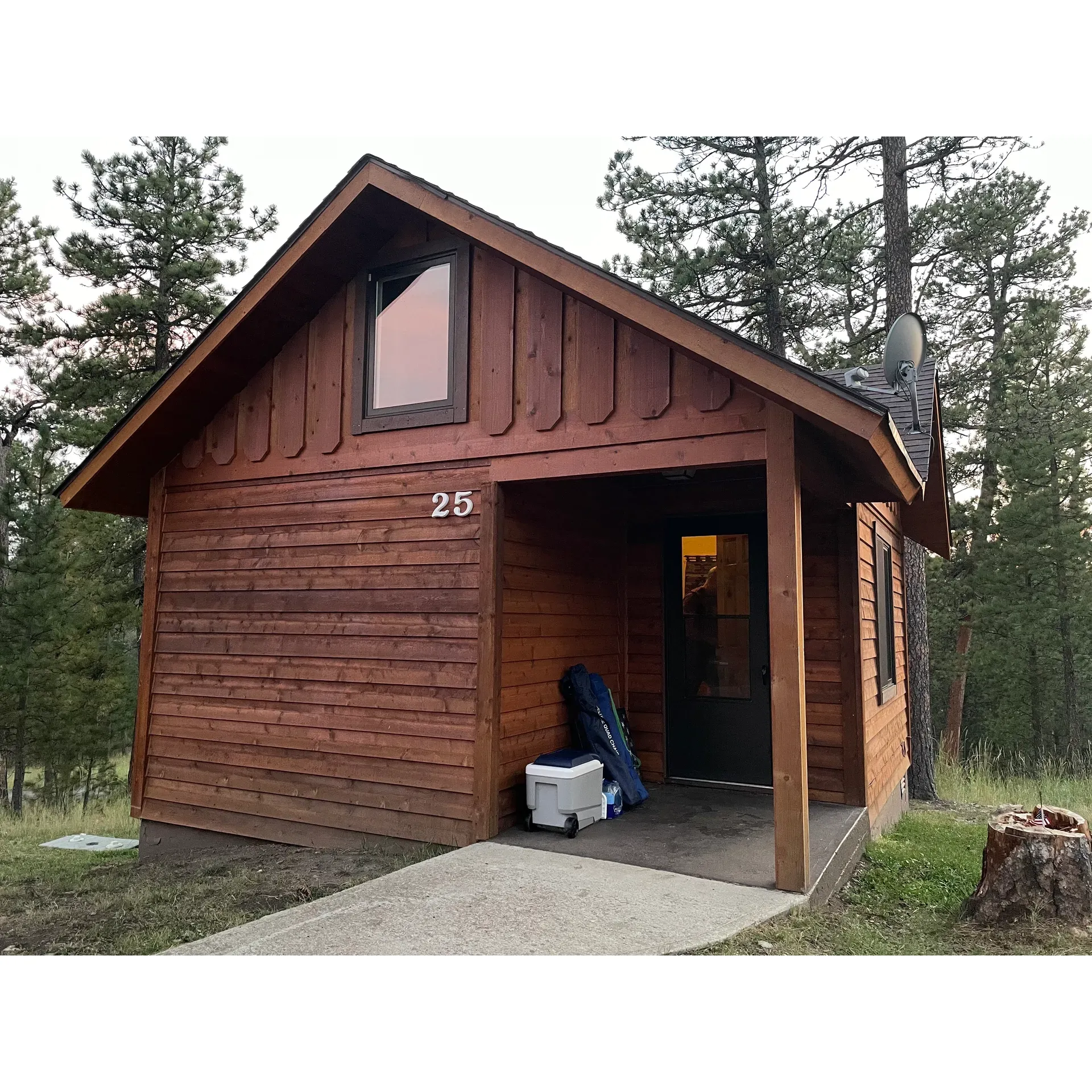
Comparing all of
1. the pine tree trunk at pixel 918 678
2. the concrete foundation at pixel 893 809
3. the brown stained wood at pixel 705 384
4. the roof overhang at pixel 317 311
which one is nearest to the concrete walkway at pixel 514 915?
the roof overhang at pixel 317 311

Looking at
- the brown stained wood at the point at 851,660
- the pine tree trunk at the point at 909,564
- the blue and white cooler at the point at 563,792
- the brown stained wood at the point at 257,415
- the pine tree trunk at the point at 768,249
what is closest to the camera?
the blue and white cooler at the point at 563,792

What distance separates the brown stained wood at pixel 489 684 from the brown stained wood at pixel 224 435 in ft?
7.75

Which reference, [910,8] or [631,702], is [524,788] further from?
[910,8]

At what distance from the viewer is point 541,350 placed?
5.10m

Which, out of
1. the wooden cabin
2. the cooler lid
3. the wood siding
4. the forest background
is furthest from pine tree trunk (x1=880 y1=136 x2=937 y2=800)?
the cooler lid

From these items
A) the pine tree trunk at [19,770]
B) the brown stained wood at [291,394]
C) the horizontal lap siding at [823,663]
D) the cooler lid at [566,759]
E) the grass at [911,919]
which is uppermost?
the brown stained wood at [291,394]

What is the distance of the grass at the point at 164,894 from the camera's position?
13.3 feet

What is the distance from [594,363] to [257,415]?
8.85 ft

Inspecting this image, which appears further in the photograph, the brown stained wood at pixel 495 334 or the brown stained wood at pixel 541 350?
the brown stained wood at pixel 495 334

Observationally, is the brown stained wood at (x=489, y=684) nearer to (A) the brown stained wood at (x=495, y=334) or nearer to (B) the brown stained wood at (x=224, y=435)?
(A) the brown stained wood at (x=495, y=334)

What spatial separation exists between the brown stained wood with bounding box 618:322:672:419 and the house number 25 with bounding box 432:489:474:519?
3.92 ft

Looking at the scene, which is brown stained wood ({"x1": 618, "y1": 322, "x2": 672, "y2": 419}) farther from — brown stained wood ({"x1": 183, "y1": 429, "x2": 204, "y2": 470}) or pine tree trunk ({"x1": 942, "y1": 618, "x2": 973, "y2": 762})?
pine tree trunk ({"x1": 942, "y1": 618, "x2": 973, "y2": 762})

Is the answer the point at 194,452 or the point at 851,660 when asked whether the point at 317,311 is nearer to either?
the point at 194,452
